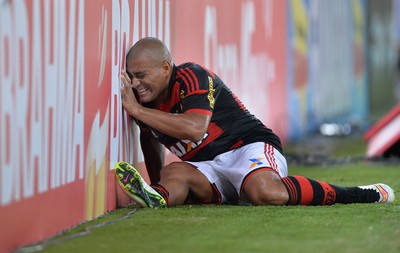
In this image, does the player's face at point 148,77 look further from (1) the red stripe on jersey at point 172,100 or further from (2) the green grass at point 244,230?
(2) the green grass at point 244,230

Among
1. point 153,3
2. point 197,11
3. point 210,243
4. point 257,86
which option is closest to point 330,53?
point 257,86

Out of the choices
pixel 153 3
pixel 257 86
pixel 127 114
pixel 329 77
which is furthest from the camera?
pixel 329 77

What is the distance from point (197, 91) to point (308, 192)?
2.74 feet

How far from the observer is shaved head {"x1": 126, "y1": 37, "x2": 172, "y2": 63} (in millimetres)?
5062

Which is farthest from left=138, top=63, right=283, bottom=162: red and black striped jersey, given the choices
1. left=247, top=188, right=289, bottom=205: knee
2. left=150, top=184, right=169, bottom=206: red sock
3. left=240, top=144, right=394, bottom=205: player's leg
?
left=247, top=188, right=289, bottom=205: knee

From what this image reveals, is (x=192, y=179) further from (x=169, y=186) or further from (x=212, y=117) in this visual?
(x=212, y=117)

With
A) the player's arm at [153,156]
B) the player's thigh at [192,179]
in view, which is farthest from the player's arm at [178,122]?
the player's arm at [153,156]

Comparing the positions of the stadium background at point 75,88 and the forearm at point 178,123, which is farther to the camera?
the forearm at point 178,123

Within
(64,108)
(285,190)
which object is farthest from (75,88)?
(285,190)

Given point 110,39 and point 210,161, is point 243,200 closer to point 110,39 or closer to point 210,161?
point 210,161

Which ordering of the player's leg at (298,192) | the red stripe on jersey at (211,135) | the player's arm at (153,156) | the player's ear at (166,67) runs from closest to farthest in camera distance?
the player's leg at (298,192), the player's ear at (166,67), the red stripe on jersey at (211,135), the player's arm at (153,156)

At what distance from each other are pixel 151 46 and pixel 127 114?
434mm

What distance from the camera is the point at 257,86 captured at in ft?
35.1

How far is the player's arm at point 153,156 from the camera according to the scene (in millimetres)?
5500
